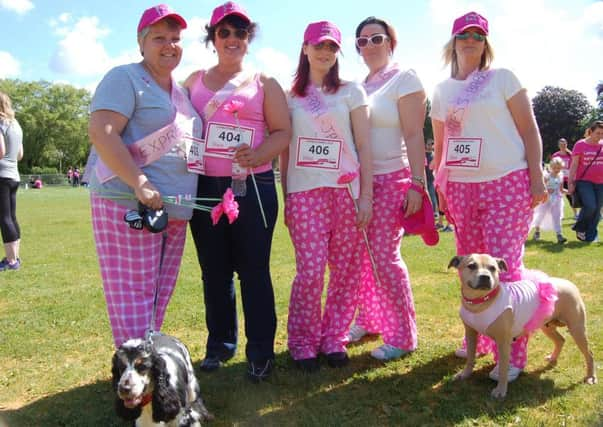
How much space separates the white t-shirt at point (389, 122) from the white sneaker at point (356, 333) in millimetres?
1443

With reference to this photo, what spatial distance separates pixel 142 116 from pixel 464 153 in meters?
1.99

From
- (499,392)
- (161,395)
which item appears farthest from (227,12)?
(499,392)

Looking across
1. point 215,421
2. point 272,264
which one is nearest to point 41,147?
point 272,264

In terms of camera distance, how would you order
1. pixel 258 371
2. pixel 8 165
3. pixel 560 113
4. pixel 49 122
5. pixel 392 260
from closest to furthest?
1. pixel 258 371
2. pixel 392 260
3. pixel 8 165
4. pixel 560 113
5. pixel 49 122

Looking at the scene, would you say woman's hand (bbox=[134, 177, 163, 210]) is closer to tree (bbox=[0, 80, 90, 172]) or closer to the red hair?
the red hair

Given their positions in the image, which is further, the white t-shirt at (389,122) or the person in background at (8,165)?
the person in background at (8,165)

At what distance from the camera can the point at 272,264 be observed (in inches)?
301

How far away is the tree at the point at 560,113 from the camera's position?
140 feet

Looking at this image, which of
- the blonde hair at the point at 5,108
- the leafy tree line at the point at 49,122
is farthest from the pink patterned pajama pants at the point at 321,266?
the leafy tree line at the point at 49,122

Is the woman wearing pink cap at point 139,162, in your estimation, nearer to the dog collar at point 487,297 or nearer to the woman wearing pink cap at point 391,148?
the woman wearing pink cap at point 391,148

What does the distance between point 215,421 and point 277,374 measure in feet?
2.26

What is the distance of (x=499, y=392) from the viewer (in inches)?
125

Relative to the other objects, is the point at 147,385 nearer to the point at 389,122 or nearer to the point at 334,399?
the point at 334,399

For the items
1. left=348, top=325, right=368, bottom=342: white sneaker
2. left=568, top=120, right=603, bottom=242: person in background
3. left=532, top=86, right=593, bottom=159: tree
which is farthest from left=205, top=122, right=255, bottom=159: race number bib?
left=532, top=86, right=593, bottom=159: tree
